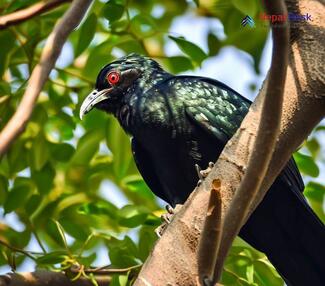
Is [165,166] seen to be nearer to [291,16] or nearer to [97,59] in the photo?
[97,59]

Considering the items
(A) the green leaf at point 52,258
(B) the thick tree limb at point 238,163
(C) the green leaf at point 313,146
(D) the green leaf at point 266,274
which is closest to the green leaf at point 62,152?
(A) the green leaf at point 52,258

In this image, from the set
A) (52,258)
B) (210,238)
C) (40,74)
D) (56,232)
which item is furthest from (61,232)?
(40,74)

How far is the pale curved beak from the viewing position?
4.98m

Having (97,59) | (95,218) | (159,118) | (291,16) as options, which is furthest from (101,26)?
(291,16)

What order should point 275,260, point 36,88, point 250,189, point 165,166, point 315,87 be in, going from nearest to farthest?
point 36,88, point 250,189, point 315,87, point 275,260, point 165,166

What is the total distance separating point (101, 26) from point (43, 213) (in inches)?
52.0

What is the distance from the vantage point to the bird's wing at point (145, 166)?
16.6ft

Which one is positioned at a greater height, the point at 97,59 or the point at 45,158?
the point at 97,59

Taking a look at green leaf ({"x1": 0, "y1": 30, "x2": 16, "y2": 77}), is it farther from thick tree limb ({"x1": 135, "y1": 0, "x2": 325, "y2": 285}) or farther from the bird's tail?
thick tree limb ({"x1": 135, "y1": 0, "x2": 325, "y2": 285})

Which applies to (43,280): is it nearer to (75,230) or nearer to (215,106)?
(75,230)

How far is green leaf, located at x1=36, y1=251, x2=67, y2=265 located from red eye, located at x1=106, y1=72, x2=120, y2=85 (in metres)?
1.53

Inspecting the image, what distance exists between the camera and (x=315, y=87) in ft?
10.2

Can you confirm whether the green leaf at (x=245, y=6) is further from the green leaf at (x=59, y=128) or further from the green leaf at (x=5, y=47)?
the green leaf at (x=59, y=128)

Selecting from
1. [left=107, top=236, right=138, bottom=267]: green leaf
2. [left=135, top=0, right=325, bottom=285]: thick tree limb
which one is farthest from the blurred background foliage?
[left=135, top=0, right=325, bottom=285]: thick tree limb
